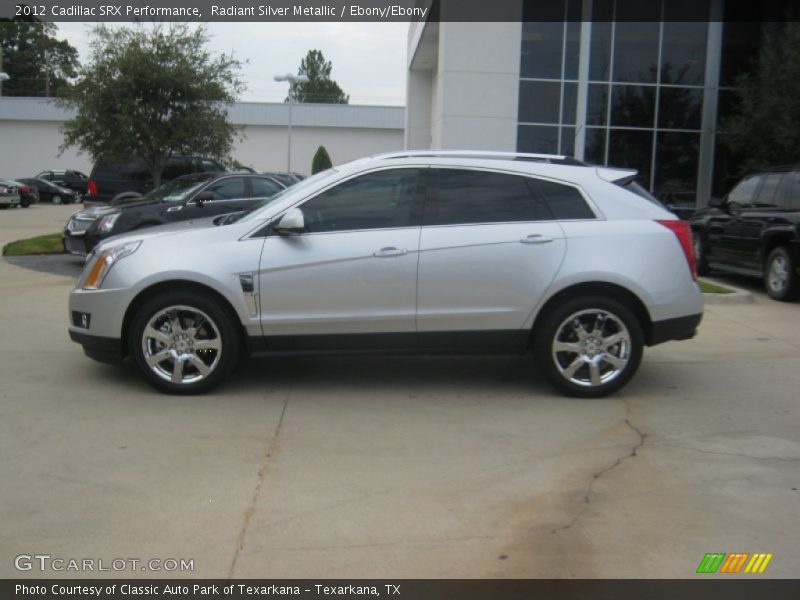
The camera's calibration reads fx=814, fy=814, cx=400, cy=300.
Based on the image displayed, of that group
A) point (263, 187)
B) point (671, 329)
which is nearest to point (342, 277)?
point (671, 329)

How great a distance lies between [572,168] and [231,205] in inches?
312

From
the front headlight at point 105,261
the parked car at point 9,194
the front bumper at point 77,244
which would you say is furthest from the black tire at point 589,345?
the parked car at point 9,194

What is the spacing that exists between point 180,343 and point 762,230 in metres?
8.47

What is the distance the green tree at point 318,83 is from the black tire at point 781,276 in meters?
84.0

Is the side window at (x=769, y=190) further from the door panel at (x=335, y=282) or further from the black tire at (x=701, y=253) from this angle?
the door panel at (x=335, y=282)

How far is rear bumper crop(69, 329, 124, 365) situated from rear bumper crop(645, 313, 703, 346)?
4044 mm

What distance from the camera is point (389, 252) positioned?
237 inches

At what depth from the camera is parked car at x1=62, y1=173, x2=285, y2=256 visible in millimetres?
12320

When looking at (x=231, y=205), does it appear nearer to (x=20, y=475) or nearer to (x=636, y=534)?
(x=20, y=475)

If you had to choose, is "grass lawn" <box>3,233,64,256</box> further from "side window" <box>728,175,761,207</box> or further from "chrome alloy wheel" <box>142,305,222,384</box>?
"side window" <box>728,175,761,207</box>

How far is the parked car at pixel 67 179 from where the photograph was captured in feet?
140

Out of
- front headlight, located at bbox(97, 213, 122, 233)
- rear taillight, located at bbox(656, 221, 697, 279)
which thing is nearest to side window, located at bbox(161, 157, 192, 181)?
front headlight, located at bbox(97, 213, 122, 233)

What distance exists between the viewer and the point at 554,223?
6.21m

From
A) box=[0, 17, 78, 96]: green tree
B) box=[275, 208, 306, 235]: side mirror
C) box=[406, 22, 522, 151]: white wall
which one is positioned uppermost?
box=[0, 17, 78, 96]: green tree
